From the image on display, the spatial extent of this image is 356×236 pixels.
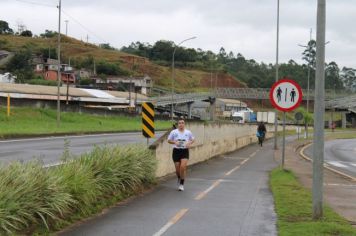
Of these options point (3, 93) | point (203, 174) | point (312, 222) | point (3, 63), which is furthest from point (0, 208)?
point (3, 63)

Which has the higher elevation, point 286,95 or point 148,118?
point 286,95

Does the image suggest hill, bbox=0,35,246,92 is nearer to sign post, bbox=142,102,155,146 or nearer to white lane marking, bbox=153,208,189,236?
sign post, bbox=142,102,155,146

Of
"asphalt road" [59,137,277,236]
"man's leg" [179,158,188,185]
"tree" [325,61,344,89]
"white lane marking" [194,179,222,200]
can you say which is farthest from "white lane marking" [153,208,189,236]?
"tree" [325,61,344,89]

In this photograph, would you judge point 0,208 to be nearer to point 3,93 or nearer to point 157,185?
point 157,185

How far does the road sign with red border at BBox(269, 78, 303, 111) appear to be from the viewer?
57.4 feet

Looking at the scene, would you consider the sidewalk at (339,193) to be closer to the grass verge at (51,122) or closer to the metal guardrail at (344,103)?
the grass verge at (51,122)

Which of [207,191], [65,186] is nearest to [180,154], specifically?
[207,191]

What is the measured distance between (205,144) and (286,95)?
22.7 feet

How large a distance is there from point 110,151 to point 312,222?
491cm

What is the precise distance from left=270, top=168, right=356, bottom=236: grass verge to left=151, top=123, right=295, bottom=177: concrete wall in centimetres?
343

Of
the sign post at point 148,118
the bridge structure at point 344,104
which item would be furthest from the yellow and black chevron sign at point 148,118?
the bridge structure at point 344,104

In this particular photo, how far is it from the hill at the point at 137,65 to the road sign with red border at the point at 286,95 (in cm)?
14359

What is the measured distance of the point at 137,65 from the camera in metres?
175

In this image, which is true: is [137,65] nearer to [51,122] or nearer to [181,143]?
[51,122]
